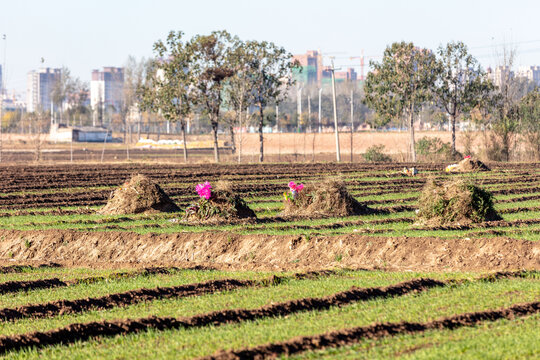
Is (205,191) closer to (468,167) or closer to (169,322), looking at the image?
(169,322)

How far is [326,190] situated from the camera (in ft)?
86.4

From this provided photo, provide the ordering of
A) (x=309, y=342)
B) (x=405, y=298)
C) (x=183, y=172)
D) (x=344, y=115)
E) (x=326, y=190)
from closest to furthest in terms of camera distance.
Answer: (x=309, y=342) < (x=405, y=298) < (x=326, y=190) < (x=183, y=172) < (x=344, y=115)

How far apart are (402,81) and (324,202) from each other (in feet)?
133

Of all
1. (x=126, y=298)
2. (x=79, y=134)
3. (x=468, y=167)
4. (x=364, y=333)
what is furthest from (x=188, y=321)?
(x=79, y=134)

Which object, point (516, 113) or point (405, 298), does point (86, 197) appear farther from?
point (516, 113)

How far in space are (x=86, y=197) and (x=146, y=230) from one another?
1092 centimetres

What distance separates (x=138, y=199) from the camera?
2759 centimetres

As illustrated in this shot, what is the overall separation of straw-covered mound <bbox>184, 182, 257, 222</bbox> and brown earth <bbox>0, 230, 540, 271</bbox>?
3.84 metres

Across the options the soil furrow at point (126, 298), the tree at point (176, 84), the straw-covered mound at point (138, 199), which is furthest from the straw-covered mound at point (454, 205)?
the tree at point (176, 84)

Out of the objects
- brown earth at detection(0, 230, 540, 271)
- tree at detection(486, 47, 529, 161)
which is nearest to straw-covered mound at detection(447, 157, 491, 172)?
tree at detection(486, 47, 529, 161)

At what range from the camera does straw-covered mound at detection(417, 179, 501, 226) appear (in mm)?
22703

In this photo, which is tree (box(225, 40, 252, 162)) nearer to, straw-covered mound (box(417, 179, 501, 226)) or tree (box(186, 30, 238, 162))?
tree (box(186, 30, 238, 162))

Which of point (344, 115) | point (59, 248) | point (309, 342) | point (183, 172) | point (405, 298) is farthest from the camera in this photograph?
point (344, 115)

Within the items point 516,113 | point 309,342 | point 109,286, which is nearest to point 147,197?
point 109,286
